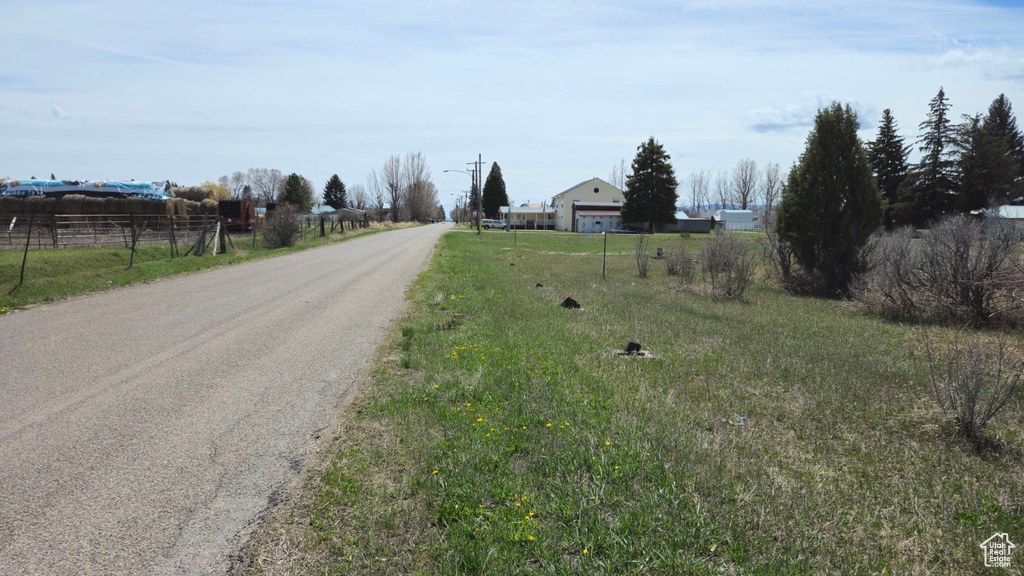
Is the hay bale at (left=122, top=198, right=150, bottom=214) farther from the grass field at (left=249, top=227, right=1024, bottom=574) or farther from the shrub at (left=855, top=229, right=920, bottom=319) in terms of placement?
the shrub at (left=855, top=229, right=920, bottom=319)

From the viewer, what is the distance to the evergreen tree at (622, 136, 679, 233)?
7238 cm

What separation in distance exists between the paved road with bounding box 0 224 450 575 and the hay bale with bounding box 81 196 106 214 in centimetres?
2637

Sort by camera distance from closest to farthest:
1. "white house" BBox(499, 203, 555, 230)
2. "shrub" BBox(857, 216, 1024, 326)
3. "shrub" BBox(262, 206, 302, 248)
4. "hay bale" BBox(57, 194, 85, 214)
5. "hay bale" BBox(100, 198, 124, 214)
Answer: "shrub" BBox(857, 216, 1024, 326) < "shrub" BBox(262, 206, 302, 248) < "hay bale" BBox(57, 194, 85, 214) < "hay bale" BBox(100, 198, 124, 214) < "white house" BBox(499, 203, 555, 230)

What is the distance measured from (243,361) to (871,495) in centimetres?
684

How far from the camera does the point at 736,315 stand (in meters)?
12.0

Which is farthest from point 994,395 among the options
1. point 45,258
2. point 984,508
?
point 45,258

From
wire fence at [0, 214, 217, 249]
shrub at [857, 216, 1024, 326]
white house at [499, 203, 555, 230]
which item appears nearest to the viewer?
shrub at [857, 216, 1024, 326]

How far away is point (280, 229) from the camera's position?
30.1 metres

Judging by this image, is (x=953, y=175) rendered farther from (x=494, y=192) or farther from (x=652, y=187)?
(x=494, y=192)

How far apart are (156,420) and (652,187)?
7170 centimetres

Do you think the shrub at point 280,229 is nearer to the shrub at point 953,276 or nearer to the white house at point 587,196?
the shrub at point 953,276

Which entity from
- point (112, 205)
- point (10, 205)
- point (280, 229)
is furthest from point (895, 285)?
point (10, 205)

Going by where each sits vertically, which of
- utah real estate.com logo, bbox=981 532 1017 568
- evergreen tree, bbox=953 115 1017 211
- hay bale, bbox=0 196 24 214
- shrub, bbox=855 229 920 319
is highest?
evergreen tree, bbox=953 115 1017 211

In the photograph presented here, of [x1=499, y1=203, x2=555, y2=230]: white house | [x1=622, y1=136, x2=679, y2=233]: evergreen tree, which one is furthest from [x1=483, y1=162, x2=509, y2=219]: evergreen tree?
[x1=622, y1=136, x2=679, y2=233]: evergreen tree
